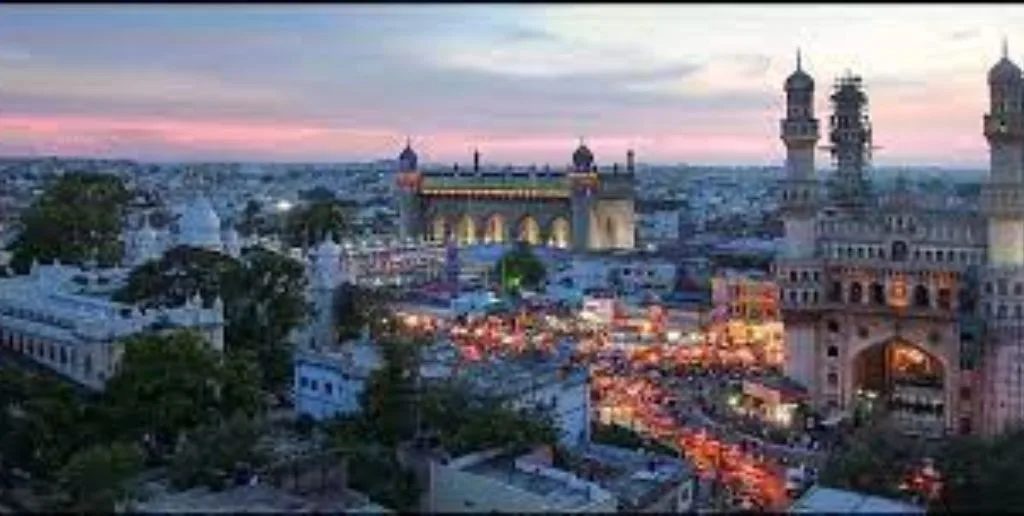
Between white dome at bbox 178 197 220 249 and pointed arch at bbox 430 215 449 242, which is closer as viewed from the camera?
white dome at bbox 178 197 220 249

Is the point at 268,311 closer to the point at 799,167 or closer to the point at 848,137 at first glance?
the point at 799,167

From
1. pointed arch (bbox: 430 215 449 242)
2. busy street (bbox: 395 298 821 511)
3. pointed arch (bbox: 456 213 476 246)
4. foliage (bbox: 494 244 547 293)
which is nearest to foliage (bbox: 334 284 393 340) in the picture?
busy street (bbox: 395 298 821 511)

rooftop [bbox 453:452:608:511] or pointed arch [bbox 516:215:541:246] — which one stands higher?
A: pointed arch [bbox 516:215:541:246]

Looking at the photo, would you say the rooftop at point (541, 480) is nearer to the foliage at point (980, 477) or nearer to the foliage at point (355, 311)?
the foliage at point (980, 477)

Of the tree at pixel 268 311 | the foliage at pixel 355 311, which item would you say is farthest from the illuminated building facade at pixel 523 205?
the tree at pixel 268 311

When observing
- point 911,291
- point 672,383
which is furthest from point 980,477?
point 672,383

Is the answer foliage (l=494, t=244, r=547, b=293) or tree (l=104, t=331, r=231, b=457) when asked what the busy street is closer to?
foliage (l=494, t=244, r=547, b=293)
